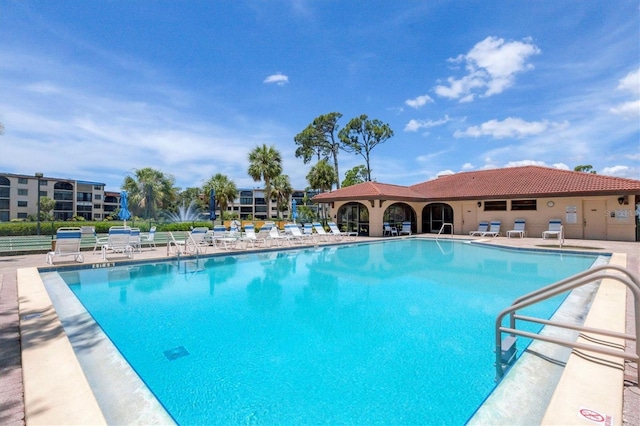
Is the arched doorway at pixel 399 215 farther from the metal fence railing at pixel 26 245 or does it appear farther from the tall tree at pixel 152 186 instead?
the tall tree at pixel 152 186

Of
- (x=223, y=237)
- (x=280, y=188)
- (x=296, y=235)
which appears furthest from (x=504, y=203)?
(x=280, y=188)

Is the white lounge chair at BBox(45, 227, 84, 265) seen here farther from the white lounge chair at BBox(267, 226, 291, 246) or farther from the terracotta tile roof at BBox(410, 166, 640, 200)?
the terracotta tile roof at BBox(410, 166, 640, 200)

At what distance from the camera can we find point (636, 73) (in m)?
14.7

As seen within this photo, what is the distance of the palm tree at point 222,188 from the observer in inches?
1578

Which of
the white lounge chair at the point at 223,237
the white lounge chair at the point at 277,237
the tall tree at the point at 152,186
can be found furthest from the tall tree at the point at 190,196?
the white lounge chair at the point at 223,237

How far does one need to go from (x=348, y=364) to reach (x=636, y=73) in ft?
64.9

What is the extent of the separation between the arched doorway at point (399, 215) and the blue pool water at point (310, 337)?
1377 centimetres

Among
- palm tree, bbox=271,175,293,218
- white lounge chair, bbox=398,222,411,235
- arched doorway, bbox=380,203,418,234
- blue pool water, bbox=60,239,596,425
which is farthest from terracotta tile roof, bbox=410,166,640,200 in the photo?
palm tree, bbox=271,175,293,218

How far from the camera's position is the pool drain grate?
435cm

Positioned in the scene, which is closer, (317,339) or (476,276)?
(317,339)

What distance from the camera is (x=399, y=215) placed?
1013 inches

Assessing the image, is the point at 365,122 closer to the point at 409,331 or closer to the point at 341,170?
the point at 341,170

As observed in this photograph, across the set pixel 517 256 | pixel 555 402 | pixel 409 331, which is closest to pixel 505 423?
pixel 555 402

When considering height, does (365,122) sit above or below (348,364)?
above
